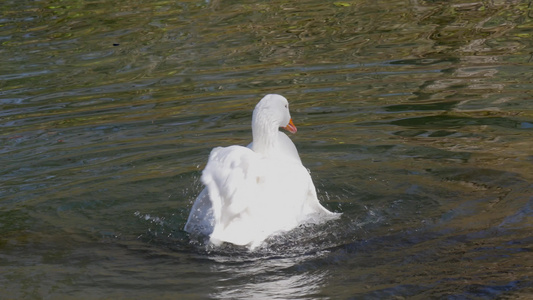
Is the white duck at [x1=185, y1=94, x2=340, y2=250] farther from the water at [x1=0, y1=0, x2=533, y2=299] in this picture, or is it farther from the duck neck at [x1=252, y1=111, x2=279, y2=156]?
the water at [x1=0, y1=0, x2=533, y2=299]

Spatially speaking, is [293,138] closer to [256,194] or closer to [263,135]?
[263,135]

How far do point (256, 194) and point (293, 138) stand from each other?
243 cm

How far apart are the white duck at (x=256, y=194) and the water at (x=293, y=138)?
147 millimetres

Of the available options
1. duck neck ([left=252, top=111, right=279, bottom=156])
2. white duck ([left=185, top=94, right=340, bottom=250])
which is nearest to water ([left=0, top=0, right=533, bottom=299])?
white duck ([left=185, top=94, right=340, bottom=250])

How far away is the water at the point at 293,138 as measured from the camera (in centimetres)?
491

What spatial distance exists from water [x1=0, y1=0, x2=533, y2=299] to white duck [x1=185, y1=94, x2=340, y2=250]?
147 mm

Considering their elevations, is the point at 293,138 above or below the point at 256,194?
below

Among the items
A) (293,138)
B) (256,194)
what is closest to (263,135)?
(256,194)

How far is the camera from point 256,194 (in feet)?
17.4

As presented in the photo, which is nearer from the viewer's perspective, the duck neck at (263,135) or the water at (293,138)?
the water at (293,138)

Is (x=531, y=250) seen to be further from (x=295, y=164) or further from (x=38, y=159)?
(x=38, y=159)

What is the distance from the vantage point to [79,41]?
39.1 ft

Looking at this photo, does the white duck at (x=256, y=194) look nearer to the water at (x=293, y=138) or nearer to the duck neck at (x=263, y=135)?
the duck neck at (x=263, y=135)

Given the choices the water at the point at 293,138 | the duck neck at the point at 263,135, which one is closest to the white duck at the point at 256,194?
the duck neck at the point at 263,135
